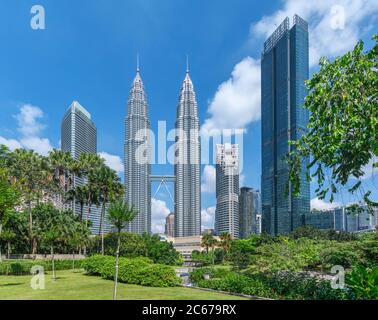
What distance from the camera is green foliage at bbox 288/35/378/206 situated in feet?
28.8

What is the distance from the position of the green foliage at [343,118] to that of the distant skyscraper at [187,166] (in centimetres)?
1892

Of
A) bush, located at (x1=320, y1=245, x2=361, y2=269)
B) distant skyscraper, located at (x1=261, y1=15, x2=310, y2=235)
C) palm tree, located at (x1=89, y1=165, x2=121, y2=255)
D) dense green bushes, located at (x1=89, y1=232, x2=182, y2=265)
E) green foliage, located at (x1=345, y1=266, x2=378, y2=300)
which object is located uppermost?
distant skyscraper, located at (x1=261, y1=15, x2=310, y2=235)

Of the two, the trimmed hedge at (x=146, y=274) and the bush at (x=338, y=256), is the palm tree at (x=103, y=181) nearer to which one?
the trimmed hedge at (x=146, y=274)

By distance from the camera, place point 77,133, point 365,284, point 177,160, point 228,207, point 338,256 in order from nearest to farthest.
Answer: point 365,284 < point 338,256 < point 77,133 < point 177,160 < point 228,207

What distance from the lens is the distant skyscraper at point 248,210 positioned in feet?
264

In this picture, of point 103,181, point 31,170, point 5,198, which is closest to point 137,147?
point 103,181

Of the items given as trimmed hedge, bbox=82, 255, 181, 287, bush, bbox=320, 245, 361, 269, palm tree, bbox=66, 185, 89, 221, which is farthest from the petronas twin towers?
bush, bbox=320, 245, 361, 269

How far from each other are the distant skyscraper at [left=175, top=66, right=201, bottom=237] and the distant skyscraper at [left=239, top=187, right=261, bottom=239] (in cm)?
1057

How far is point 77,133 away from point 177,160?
15.2m

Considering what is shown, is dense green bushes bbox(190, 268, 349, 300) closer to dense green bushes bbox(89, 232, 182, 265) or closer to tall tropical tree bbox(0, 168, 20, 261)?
tall tropical tree bbox(0, 168, 20, 261)

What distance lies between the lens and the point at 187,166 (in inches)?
2867

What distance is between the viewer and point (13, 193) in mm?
17547

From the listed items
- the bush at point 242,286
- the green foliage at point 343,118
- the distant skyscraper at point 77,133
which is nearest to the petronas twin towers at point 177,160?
the distant skyscraper at point 77,133

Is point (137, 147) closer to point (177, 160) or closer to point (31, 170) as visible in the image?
point (177, 160)
